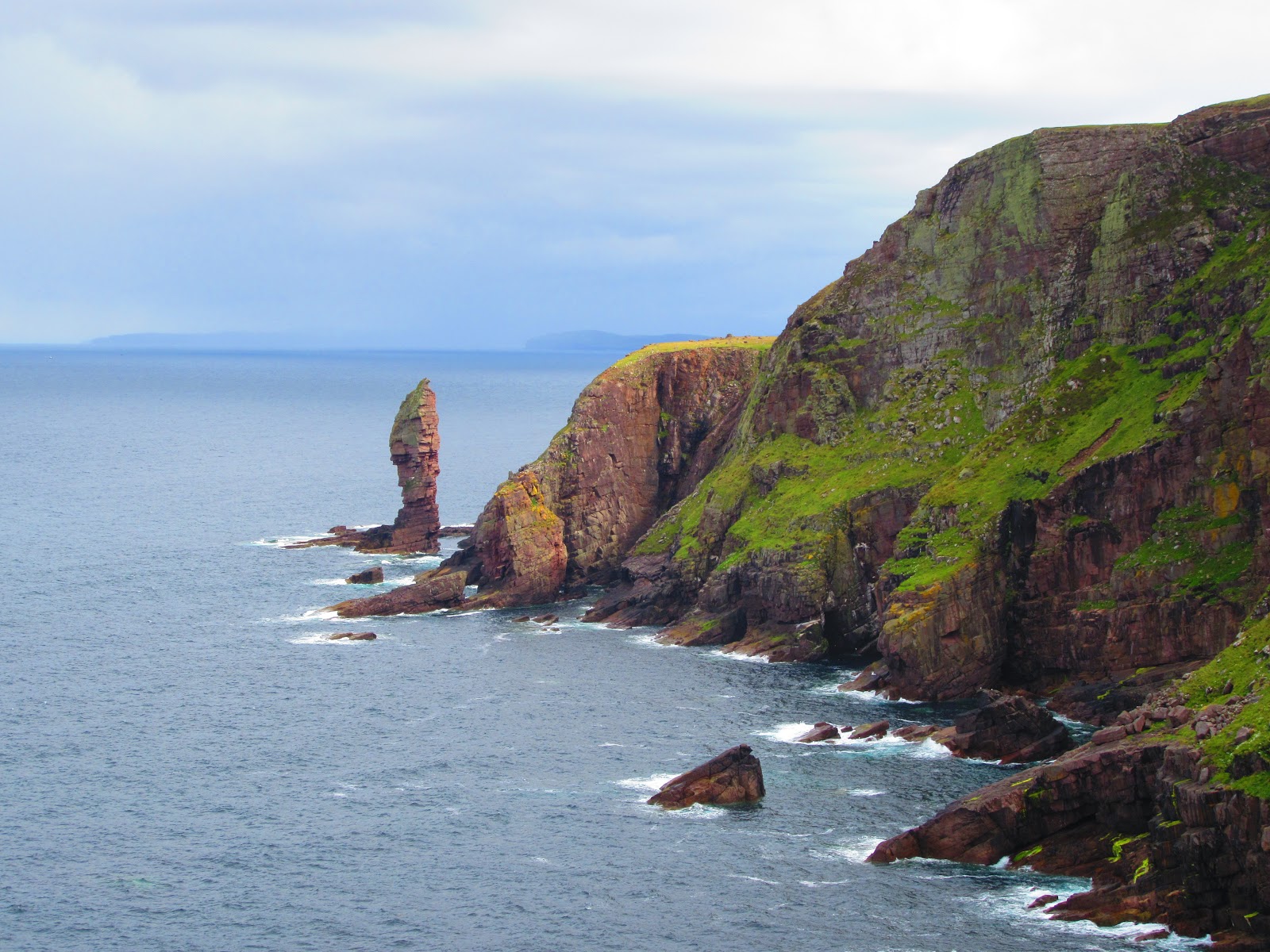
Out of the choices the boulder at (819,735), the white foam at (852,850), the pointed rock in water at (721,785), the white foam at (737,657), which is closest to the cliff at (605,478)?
the white foam at (737,657)

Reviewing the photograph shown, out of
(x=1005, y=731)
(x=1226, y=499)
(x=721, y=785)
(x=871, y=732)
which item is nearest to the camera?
(x=721, y=785)

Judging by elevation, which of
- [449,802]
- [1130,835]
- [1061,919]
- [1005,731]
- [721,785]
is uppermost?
[1005,731]

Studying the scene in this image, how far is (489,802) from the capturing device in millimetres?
101312

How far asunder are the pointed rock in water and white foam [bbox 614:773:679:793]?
2337 mm

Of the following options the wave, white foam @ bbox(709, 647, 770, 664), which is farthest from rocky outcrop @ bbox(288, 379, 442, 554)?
white foam @ bbox(709, 647, 770, 664)

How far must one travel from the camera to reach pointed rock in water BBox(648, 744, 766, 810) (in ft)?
327

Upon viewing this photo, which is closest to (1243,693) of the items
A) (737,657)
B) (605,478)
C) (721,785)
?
(721,785)

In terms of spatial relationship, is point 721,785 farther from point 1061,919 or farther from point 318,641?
point 318,641

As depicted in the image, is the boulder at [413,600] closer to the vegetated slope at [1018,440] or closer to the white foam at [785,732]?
the vegetated slope at [1018,440]

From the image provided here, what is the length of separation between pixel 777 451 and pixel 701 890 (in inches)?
3245

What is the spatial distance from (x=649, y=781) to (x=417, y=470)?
94491mm

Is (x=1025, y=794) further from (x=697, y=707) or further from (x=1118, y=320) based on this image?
(x=1118, y=320)

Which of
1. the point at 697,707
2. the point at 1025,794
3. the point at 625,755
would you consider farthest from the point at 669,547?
the point at 1025,794

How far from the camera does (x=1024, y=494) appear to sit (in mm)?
132000
